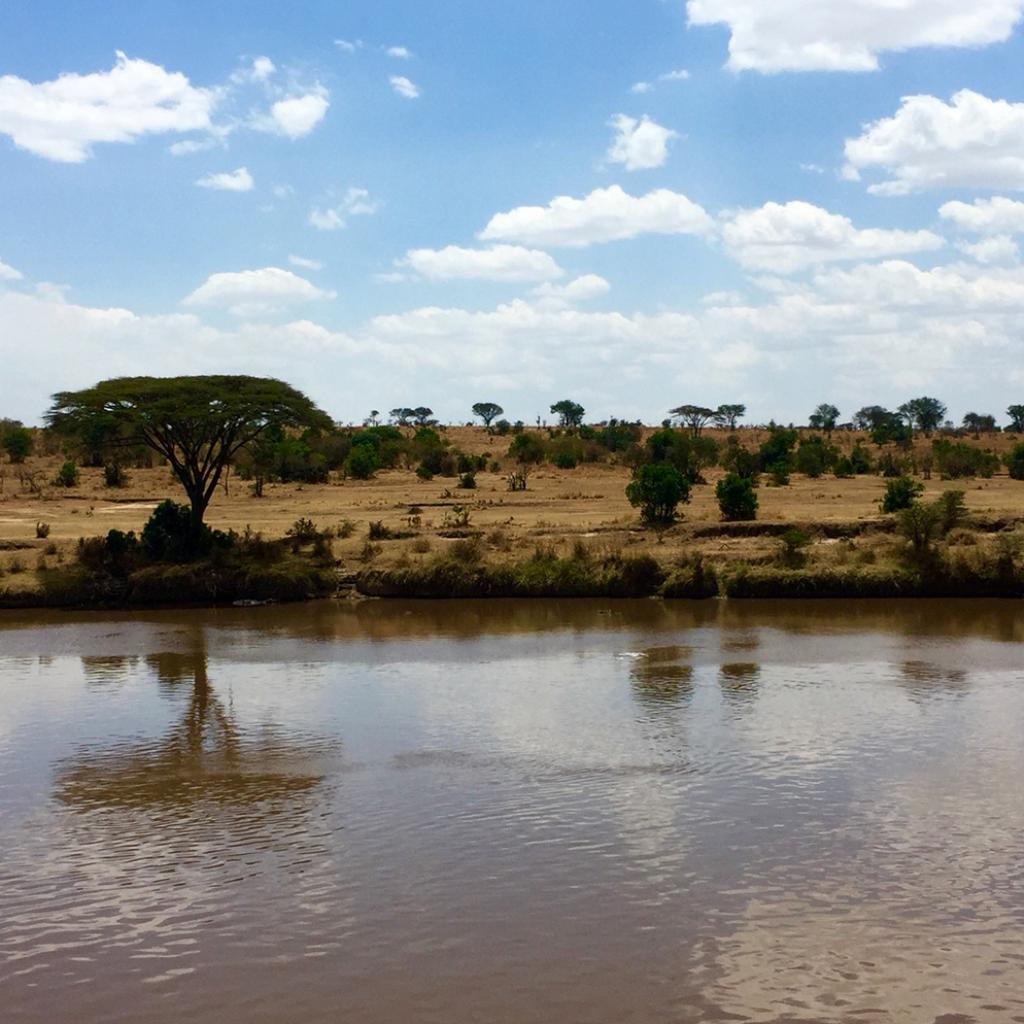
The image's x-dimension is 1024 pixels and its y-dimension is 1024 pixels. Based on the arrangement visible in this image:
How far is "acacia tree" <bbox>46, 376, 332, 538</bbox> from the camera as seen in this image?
28.7 m

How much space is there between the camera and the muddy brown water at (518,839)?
8.21m

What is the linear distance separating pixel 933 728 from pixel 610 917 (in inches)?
270

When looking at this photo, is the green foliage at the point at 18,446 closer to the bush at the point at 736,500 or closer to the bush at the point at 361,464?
the bush at the point at 361,464

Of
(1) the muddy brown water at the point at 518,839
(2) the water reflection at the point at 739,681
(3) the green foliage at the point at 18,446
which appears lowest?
(1) the muddy brown water at the point at 518,839

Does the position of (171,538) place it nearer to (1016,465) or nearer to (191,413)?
(191,413)

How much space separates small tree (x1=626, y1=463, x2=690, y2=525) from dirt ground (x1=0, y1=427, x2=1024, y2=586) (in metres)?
0.45

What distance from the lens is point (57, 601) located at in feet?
89.0

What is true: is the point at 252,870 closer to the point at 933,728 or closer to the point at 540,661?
the point at 933,728

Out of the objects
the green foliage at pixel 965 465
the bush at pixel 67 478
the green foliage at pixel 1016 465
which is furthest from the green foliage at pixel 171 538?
the green foliage at pixel 1016 465

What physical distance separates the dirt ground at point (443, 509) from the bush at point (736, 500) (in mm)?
556

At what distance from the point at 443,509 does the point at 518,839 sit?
2596 cm

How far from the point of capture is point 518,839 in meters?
10.9

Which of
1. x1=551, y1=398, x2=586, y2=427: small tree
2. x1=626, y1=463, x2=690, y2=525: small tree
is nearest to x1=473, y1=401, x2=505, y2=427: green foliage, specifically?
x1=551, y1=398, x2=586, y2=427: small tree

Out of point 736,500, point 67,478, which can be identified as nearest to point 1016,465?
point 736,500
